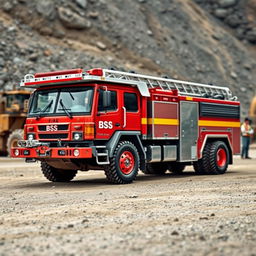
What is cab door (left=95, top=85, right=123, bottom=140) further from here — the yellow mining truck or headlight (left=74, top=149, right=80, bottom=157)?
the yellow mining truck

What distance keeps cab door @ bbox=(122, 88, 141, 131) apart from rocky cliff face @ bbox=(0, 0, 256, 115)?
2152 centimetres

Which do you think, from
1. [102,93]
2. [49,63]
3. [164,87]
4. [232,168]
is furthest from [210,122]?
[49,63]

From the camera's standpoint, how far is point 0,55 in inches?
1478

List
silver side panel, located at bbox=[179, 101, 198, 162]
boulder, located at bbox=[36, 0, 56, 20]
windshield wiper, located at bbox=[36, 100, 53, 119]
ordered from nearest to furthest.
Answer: windshield wiper, located at bbox=[36, 100, 53, 119] < silver side panel, located at bbox=[179, 101, 198, 162] < boulder, located at bbox=[36, 0, 56, 20]

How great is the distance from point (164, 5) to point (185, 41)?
168 inches

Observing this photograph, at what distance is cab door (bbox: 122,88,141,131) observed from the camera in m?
15.1

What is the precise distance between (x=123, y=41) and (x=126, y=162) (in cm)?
3166

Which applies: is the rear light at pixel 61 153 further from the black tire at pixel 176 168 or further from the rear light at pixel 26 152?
the black tire at pixel 176 168

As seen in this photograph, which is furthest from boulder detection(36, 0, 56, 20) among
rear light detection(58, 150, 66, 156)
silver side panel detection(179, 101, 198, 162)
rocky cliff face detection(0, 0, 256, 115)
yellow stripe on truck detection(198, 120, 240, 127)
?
rear light detection(58, 150, 66, 156)

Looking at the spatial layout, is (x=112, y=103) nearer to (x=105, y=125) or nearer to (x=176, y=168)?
(x=105, y=125)

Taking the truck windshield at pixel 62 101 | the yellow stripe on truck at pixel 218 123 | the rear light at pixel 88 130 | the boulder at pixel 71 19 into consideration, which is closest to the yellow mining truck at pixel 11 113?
the yellow stripe on truck at pixel 218 123

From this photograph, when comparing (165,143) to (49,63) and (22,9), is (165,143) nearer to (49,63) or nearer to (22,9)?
(49,63)

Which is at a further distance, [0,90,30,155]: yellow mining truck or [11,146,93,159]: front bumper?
[0,90,30,155]: yellow mining truck

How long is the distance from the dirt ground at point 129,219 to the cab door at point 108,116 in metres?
1.34
